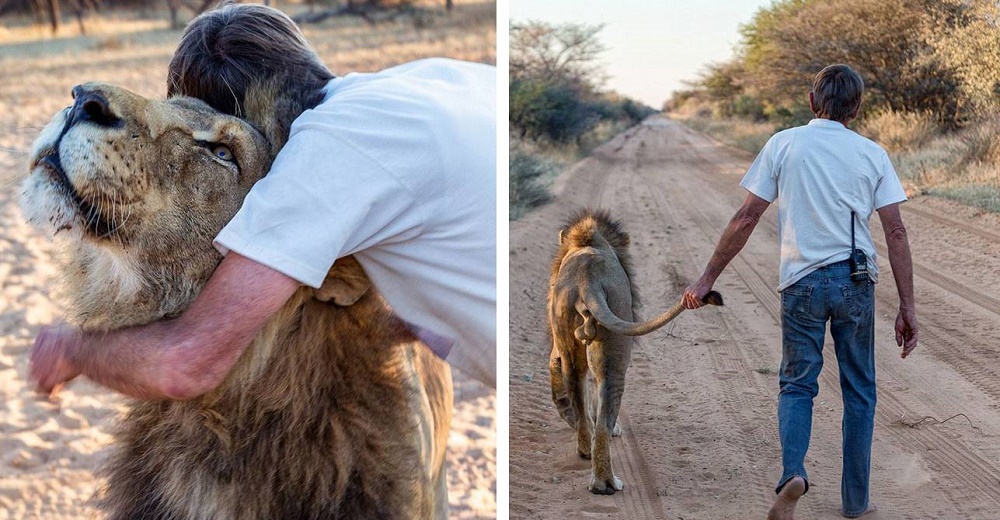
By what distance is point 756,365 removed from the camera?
3953mm

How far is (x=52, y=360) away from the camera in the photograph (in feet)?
7.67

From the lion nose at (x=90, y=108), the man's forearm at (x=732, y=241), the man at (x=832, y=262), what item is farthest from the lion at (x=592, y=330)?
the lion nose at (x=90, y=108)

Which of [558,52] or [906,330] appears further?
[558,52]

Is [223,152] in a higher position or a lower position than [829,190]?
higher

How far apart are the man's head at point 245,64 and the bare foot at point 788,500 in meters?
1.88

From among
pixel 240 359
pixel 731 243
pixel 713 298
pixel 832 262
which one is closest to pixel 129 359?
pixel 240 359

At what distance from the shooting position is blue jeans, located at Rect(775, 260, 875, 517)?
3451mm

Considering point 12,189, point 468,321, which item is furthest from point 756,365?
point 12,189

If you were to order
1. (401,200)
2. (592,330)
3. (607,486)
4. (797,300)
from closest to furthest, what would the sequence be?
1. (401,200)
2. (797,300)
3. (607,486)
4. (592,330)

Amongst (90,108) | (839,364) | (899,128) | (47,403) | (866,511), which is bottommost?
(47,403)

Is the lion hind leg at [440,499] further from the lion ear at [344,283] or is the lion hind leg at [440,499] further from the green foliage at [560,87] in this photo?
the green foliage at [560,87]

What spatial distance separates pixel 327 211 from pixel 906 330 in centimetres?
204

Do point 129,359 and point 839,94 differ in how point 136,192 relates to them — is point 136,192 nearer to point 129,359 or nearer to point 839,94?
point 129,359

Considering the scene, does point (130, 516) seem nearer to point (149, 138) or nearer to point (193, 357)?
point (193, 357)
